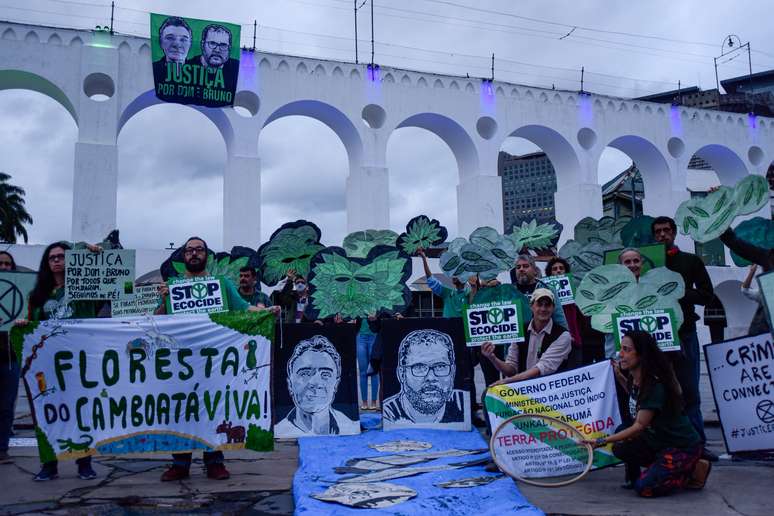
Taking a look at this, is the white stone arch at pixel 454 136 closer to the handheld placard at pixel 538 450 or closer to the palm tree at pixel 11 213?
the handheld placard at pixel 538 450

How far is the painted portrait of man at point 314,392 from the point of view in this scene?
6.25 meters

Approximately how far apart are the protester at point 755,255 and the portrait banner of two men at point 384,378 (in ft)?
8.19

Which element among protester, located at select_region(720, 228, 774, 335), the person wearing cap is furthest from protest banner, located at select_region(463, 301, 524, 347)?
protester, located at select_region(720, 228, 774, 335)

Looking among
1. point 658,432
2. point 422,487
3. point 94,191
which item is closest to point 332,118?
point 94,191

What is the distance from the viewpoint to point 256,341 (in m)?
5.03

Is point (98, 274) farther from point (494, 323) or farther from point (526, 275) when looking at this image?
point (526, 275)

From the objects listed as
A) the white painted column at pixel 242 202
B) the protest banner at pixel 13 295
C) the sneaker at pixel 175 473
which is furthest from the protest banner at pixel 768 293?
the white painted column at pixel 242 202

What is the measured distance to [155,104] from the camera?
1677cm

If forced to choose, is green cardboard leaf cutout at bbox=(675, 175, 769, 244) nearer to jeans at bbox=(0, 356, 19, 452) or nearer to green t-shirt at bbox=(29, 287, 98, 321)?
green t-shirt at bbox=(29, 287, 98, 321)

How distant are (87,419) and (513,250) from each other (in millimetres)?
4142

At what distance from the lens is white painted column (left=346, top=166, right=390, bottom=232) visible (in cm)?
1781

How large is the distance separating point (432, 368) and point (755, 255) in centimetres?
294

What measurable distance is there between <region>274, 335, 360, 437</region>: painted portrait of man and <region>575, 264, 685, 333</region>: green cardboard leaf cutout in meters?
2.33

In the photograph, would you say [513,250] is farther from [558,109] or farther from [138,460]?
[558,109]
